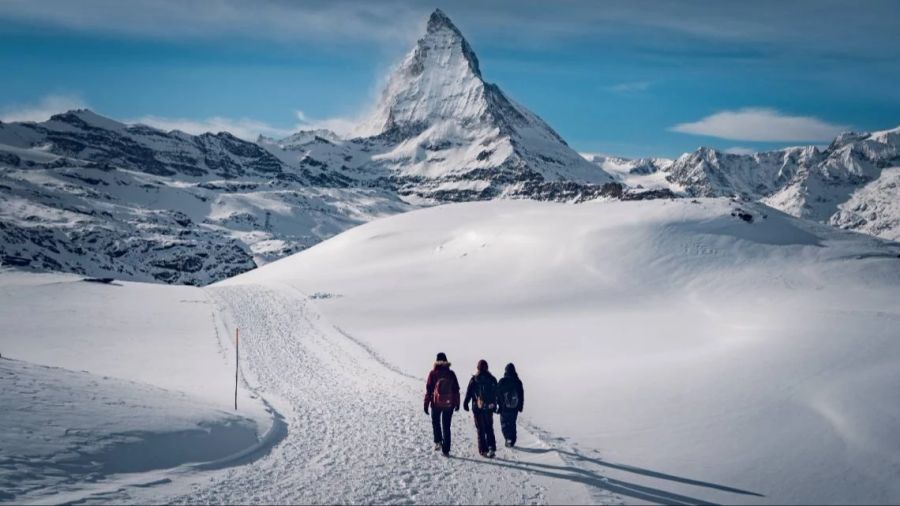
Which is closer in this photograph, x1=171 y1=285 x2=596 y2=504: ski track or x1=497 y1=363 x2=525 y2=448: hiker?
x1=171 y1=285 x2=596 y2=504: ski track

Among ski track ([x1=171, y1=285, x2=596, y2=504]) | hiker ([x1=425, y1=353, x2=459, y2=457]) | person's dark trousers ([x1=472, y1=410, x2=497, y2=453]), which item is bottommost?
ski track ([x1=171, y1=285, x2=596, y2=504])

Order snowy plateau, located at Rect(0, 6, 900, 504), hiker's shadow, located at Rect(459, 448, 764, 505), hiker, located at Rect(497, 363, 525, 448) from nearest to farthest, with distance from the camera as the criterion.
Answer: hiker's shadow, located at Rect(459, 448, 764, 505), snowy plateau, located at Rect(0, 6, 900, 504), hiker, located at Rect(497, 363, 525, 448)

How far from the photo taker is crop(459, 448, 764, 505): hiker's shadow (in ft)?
31.8

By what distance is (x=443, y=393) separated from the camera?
40.3 feet

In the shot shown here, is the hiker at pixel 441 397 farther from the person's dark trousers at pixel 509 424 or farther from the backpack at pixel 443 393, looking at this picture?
the person's dark trousers at pixel 509 424

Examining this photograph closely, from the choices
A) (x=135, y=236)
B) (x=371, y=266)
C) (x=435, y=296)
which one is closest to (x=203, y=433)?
(x=435, y=296)

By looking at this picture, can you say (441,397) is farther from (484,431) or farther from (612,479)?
(612,479)

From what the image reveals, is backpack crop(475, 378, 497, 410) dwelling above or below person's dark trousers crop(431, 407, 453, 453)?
above

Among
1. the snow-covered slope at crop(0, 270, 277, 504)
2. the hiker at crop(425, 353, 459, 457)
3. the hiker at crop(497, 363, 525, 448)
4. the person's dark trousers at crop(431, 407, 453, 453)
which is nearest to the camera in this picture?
the snow-covered slope at crop(0, 270, 277, 504)

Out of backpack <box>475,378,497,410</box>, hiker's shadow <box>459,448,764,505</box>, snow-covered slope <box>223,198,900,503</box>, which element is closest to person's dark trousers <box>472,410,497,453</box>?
backpack <box>475,378,497,410</box>

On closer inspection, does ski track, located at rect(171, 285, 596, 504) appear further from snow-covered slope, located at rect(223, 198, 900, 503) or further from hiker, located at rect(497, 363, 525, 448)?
snow-covered slope, located at rect(223, 198, 900, 503)

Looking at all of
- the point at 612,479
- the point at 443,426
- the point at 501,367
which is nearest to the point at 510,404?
the point at 443,426

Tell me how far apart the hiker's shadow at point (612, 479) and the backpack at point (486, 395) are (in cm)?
107

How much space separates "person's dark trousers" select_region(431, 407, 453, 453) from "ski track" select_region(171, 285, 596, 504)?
26cm
